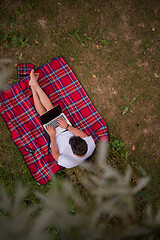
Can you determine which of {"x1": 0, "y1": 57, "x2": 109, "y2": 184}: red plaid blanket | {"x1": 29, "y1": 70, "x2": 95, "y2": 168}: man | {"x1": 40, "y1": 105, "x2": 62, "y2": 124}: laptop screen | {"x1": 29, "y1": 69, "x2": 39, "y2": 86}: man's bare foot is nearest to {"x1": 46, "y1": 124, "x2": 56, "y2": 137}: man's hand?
{"x1": 29, "y1": 70, "x2": 95, "y2": 168}: man

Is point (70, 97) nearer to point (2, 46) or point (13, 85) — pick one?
point (13, 85)

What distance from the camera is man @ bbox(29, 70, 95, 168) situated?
9.40 ft

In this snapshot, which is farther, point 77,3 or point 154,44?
point 154,44

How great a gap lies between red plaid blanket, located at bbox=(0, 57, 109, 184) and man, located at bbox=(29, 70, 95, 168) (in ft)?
0.84

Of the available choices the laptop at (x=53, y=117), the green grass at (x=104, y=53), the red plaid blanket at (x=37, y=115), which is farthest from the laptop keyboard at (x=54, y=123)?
the green grass at (x=104, y=53)

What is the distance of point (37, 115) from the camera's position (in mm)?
3938

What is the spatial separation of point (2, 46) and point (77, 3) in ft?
7.17

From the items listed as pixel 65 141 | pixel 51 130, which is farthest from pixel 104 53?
pixel 65 141

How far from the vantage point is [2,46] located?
398cm

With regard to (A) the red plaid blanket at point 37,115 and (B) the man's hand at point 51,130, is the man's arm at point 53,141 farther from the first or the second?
(A) the red plaid blanket at point 37,115

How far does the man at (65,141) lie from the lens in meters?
2.86

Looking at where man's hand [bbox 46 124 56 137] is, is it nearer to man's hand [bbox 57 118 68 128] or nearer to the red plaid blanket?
man's hand [bbox 57 118 68 128]

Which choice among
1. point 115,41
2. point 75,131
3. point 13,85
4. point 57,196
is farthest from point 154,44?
point 57,196

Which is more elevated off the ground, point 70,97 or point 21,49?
point 21,49
